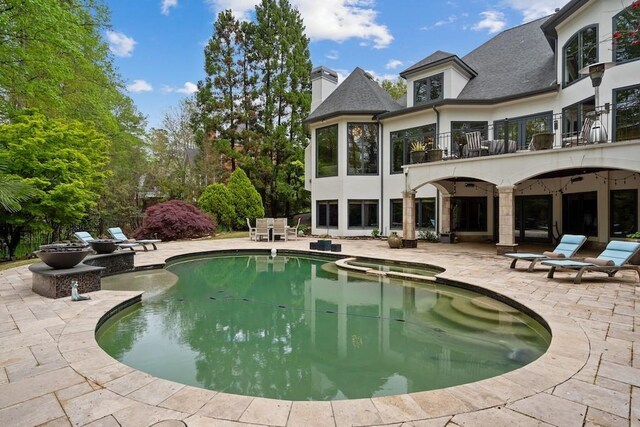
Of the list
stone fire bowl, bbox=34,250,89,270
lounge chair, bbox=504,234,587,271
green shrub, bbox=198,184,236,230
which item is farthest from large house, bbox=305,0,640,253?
stone fire bowl, bbox=34,250,89,270

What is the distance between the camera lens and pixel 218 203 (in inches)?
773

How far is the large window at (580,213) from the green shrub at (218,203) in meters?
16.0

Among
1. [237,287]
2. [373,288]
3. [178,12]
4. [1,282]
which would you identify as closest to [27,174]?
[1,282]

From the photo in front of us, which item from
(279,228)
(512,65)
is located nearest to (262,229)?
(279,228)

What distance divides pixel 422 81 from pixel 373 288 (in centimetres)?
1201

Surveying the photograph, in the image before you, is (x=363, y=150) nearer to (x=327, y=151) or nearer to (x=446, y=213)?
(x=327, y=151)

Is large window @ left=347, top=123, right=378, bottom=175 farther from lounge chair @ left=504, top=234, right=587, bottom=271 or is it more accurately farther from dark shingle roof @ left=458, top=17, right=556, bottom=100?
lounge chair @ left=504, top=234, right=587, bottom=271

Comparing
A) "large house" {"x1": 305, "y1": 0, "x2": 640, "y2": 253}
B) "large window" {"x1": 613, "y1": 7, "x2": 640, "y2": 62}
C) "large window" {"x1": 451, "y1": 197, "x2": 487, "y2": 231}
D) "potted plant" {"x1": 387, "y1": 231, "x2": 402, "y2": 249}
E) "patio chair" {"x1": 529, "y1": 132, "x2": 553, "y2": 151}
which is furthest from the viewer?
"large window" {"x1": 451, "y1": 197, "x2": 487, "y2": 231}

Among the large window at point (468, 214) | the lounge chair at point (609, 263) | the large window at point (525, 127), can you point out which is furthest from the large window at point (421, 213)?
the lounge chair at point (609, 263)

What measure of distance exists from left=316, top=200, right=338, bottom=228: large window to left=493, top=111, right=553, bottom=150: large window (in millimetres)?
8001

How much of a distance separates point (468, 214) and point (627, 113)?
21.6 ft

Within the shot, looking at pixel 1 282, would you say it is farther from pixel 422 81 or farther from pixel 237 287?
pixel 422 81

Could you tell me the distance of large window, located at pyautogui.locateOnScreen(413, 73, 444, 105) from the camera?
15.4 m

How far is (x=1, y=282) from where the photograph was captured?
730 cm
